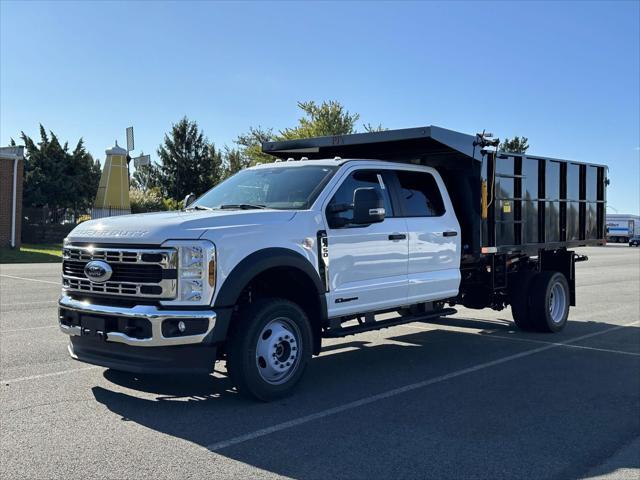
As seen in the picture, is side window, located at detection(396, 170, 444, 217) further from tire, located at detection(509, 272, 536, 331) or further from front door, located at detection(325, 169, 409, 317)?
tire, located at detection(509, 272, 536, 331)

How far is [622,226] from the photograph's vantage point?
253ft

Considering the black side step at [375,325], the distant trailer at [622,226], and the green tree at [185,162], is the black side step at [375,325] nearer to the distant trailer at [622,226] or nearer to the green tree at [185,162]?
the green tree at [185,162]

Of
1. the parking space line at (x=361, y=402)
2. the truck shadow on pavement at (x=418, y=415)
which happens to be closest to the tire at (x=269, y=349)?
the truck shadow on pavement at (x=418, y=415)

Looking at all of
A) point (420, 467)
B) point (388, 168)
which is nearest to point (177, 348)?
point (420, 467)

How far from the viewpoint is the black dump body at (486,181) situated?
28.2ft

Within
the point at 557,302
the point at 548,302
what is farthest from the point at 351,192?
the point at 557,302

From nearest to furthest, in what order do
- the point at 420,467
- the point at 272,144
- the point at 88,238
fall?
the point at 420,467, the point at 88,238, the point at 272,144

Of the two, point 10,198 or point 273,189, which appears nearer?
point 273,189

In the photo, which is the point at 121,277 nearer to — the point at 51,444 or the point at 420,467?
the point at 51,444

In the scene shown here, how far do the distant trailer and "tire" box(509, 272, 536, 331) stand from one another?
236ft

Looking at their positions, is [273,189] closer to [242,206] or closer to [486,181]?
[242,206]

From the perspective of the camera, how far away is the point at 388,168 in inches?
296

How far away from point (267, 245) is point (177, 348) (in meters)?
1.18

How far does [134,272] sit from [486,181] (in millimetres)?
5179
